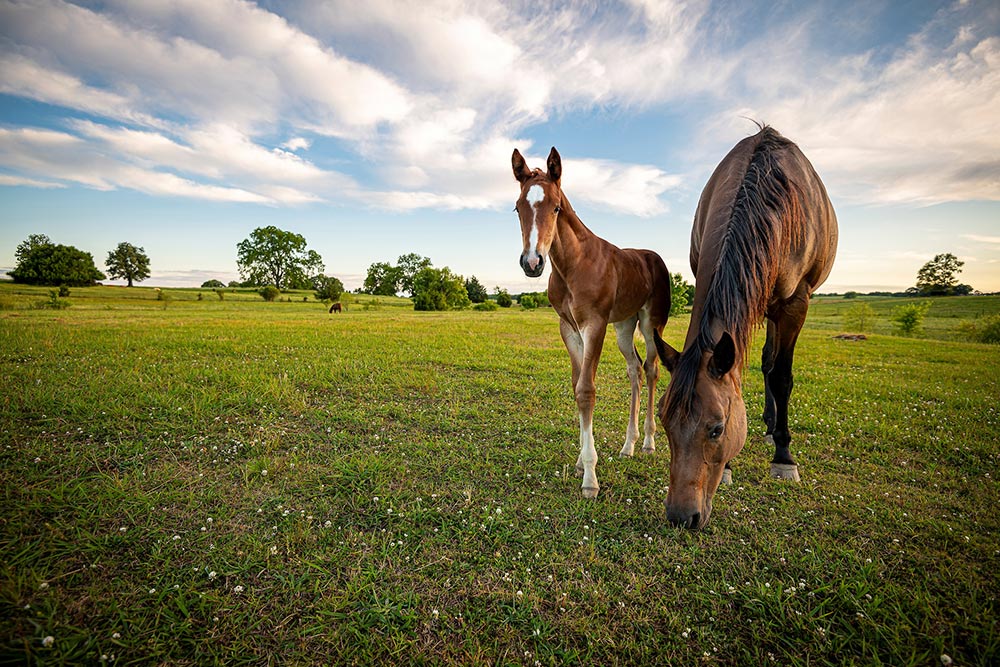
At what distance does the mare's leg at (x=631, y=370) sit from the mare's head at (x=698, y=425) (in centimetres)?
207

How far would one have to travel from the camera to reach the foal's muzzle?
390 centimetres

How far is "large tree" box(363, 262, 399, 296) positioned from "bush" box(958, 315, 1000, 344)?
97.8 meters

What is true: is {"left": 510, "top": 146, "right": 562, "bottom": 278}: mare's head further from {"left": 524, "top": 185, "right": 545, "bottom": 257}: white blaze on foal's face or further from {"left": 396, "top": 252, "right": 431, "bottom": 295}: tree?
{"left": 396, "top": 252, "right": 431, "bottom": 295}: tree

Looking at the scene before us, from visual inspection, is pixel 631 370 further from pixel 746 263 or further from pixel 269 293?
pixel 269 293

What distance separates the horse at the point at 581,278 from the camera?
13.4 ft

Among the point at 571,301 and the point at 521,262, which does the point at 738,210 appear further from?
the point at 521,262

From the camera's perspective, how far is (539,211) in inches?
160

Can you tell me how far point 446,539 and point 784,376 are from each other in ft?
16.5

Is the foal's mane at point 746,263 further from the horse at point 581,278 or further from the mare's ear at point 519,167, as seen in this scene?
the mare's ear at point 519,167

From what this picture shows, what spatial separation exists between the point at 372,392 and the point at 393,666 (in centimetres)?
559

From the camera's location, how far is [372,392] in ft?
24.4

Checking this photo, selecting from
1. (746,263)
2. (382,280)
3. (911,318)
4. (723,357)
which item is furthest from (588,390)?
(382,280)

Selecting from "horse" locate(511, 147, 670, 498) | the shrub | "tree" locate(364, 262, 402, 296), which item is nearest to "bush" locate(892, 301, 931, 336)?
the shrub

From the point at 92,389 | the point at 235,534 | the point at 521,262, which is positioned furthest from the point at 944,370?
the point at 92,389
